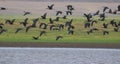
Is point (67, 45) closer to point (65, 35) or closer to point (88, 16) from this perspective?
point (65, 35)

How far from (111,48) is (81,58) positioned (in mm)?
9701

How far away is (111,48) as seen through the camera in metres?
37.6

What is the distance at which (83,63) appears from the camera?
83.0ft

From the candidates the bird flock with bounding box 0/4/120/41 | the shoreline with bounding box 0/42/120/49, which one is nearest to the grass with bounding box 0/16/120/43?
the bird flock with bounding box 0/4/120/41

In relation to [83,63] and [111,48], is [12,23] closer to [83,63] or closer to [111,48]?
[111,48]

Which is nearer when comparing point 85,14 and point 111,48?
point 111,48

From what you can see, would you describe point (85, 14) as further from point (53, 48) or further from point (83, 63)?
point (83, 63)

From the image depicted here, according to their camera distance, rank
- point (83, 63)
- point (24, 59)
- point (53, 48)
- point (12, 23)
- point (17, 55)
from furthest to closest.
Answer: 1. point (12, 23)
2. point (53, 48)
3. point (17, 55)
4. point (24, 59)
5. point (83, 63)

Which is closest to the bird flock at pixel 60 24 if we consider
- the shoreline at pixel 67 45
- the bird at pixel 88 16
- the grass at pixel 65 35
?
the bird at pixel 88 16

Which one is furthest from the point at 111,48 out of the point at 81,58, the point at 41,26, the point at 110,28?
the point at 81,58

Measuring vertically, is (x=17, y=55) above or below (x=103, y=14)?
below

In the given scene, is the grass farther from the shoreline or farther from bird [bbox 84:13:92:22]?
the shoreline

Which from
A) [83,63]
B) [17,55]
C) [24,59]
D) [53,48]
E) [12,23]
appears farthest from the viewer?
[12,23]

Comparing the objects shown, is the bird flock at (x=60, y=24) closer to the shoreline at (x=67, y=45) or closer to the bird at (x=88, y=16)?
the bird at (x=88, y=16)
